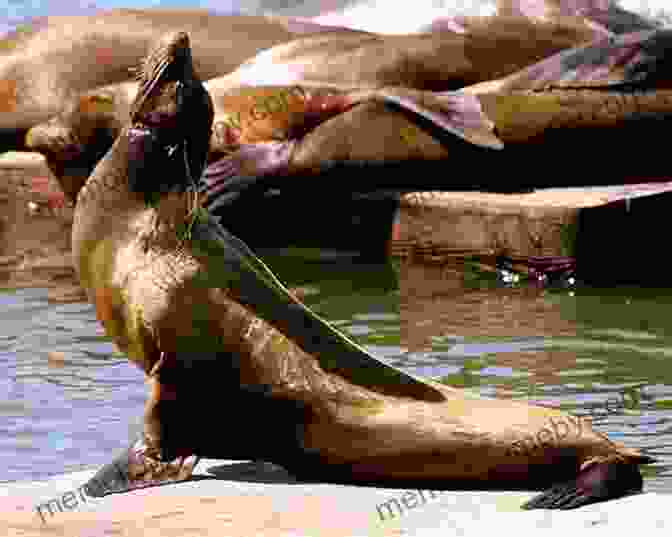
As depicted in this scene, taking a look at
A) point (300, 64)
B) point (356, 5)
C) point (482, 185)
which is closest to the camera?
point (482, 185)

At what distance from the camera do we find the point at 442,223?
9836mm

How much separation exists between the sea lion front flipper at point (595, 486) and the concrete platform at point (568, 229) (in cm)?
449

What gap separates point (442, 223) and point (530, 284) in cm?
62

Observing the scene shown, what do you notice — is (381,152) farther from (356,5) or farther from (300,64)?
(356,5)

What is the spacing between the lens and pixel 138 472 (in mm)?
5074

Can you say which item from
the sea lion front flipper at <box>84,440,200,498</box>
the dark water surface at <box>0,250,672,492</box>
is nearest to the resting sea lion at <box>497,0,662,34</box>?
the dark water surface at <box>0,250,672,492</box>

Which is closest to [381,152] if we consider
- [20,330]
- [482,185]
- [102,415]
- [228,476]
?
[482,185]

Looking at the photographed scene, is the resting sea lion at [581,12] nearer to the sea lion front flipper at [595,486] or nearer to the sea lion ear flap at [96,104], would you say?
the sea lion ear flap at [96,104]

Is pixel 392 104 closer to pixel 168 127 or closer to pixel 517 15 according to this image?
pixel 517 15

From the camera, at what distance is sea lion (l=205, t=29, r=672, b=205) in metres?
10.5

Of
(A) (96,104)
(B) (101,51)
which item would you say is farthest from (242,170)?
(B) (101,51)

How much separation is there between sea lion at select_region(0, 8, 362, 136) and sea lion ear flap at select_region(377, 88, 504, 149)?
245 cm

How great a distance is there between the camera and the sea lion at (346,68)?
37.1 feet

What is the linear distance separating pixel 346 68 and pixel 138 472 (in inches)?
282
